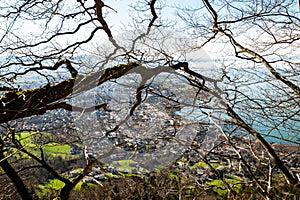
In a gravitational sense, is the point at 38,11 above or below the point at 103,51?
above

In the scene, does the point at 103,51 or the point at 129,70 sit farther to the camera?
the point at 103,51

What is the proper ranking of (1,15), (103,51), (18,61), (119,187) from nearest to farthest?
1. (1,15)
2. (18,61)
3. (103,51)
4. (119,187)

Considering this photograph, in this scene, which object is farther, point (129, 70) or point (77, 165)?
point (77, 165)

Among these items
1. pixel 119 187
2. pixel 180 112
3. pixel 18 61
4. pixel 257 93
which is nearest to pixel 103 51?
pixel 18 61

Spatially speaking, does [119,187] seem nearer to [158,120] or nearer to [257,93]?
[158,120]

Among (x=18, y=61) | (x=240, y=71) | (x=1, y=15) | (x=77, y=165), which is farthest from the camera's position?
(x=77, y=165)

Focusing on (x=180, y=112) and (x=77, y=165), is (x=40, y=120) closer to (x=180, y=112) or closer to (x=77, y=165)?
(x=180, y=112)

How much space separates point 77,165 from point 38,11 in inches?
112

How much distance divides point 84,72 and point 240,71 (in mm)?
1891

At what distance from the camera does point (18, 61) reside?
290 cm

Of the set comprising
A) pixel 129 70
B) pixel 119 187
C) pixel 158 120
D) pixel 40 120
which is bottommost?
pixel 119 187

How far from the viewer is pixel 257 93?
2.70 m

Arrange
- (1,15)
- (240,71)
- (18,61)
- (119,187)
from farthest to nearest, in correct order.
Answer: (119,187), (240,71), (18,61), (1,15)

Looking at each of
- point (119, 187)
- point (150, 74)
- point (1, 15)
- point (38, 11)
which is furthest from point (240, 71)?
point (119, 187)
